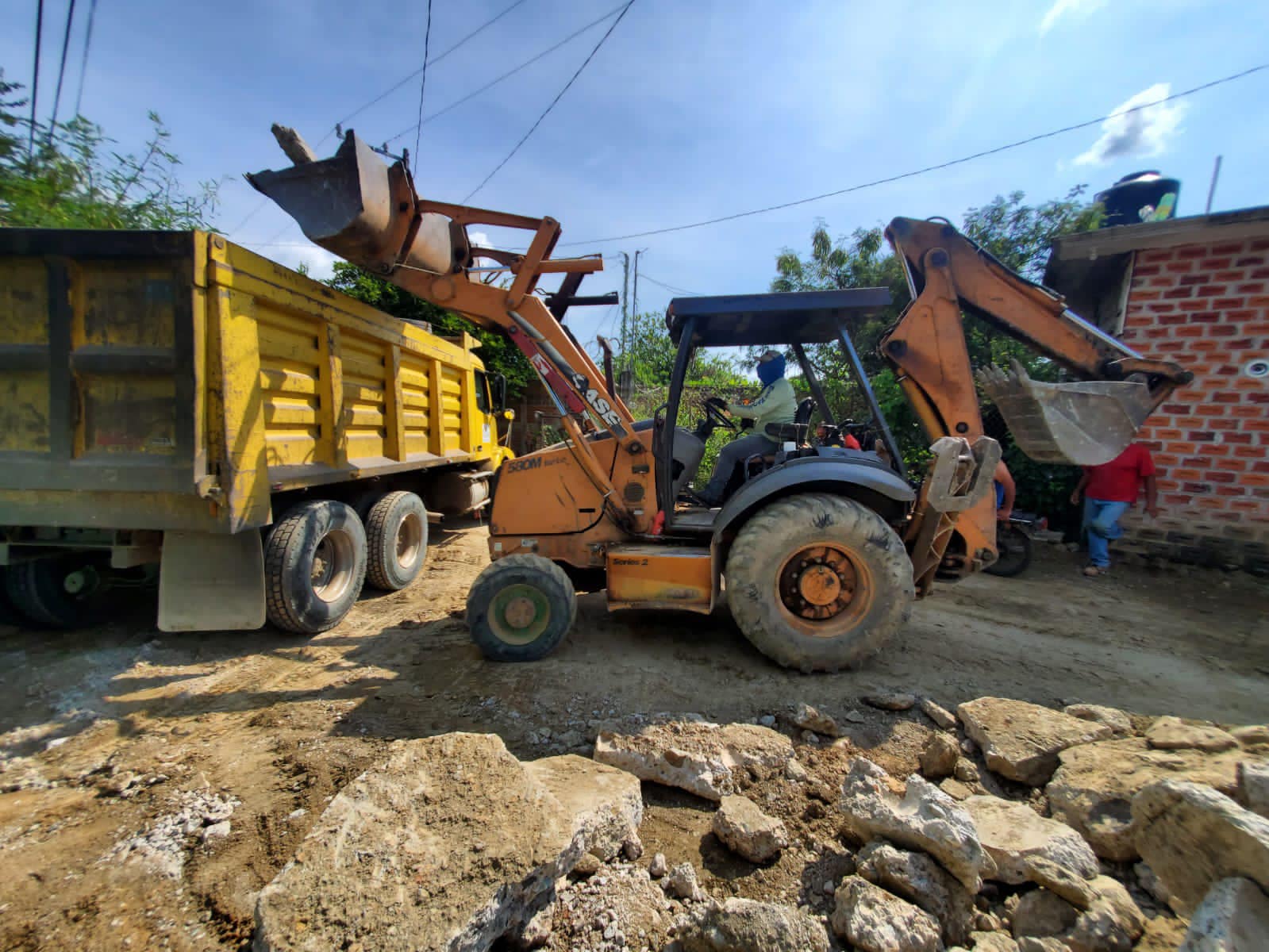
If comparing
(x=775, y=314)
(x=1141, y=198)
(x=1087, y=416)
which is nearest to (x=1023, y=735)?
(x=1087, y=416)

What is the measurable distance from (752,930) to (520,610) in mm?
2277

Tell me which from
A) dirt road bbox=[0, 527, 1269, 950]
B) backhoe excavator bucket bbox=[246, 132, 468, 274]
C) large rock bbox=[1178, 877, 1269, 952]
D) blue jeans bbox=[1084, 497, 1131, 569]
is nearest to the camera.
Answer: large rock bbox=[1178, 877, 1269, 952]

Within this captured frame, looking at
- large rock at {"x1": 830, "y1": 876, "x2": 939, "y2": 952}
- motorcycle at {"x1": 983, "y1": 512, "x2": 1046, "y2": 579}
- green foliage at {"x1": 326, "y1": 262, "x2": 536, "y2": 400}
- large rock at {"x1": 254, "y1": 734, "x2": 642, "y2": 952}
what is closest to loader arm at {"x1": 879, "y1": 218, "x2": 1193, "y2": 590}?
large rock at {"x1": 830, "y1": 876, "x2": 939, "y2": 952}

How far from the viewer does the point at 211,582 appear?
3305 mm

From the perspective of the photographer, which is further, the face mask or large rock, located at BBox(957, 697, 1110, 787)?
the face mask

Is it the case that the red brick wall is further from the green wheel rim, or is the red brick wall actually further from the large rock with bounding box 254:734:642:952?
the large rock with bounding box 254:734:642:952

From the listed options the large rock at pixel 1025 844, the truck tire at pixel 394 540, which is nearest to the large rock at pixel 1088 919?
the large rock at pixel 1025 844

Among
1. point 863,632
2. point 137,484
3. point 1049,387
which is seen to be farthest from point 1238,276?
point 137,484

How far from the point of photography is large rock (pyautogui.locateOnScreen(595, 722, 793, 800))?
2.30m

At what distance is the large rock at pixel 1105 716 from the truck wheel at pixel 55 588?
599 centimetres

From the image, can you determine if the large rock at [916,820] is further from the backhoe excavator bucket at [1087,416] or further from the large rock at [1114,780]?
Answer: the backhoe excavator bucket at [1087,416]

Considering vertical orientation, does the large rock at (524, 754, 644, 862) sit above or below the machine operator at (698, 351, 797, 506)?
below

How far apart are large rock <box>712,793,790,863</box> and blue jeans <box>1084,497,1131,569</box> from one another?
19.5ft

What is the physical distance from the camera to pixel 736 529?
362cm
